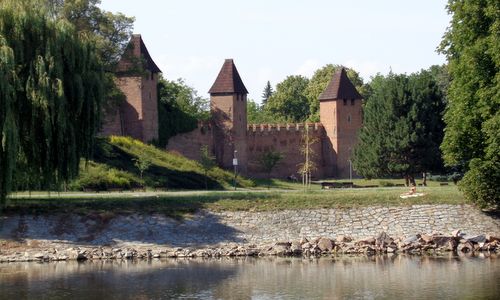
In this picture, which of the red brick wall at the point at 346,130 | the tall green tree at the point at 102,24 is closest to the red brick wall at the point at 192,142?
the red brick wall at the point at 346,130

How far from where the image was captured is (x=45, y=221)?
37750 millimetres

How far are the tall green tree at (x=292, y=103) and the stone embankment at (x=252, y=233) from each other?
70521 millimetres

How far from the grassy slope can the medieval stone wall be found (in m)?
10.6

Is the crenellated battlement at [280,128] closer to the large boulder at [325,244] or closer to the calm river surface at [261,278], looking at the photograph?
the large boulder at [325,244]

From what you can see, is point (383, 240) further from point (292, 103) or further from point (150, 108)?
point (292, 103)

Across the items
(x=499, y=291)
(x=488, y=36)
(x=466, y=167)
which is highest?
(x=488, y=36)

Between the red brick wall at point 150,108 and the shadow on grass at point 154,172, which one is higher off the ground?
the red brick wall at point 150,108

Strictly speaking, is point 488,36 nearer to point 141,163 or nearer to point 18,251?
point 18,251

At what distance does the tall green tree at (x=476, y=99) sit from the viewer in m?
36.6

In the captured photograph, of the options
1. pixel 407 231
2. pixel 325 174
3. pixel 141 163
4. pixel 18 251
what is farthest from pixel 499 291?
pixel 325 174

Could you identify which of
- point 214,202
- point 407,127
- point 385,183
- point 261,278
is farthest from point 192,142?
point 261,278

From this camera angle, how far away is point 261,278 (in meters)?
29.8

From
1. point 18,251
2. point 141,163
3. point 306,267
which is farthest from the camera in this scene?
point 141,163

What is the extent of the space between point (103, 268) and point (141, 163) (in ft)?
77.8
